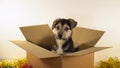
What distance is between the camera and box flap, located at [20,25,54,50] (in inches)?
49.0

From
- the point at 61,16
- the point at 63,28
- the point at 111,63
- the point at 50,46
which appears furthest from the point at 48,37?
the point at 111,63

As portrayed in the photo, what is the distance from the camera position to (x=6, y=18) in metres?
1.68

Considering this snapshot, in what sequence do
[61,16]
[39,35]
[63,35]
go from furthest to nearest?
[61,16], [39,35], [63,35]

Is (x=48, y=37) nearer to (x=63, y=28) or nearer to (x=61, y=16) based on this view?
(x=63, y=28)

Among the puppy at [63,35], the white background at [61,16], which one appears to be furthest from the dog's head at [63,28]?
the white background at [61,16]

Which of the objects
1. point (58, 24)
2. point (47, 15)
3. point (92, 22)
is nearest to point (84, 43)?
point (58, 24)

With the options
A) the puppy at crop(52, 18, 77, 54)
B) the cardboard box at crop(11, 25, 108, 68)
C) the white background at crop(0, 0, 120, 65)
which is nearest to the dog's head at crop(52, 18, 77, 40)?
the puppy at crop(52, 18, 77, 54)

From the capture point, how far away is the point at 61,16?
1631 mm

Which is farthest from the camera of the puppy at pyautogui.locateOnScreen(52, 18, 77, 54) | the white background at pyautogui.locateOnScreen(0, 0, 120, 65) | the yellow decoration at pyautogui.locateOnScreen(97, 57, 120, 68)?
the white background at pyautogui.locateOnScreen(0, 0, 120, 65)

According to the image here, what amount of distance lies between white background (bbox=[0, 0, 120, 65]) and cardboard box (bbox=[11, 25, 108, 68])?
255 mm

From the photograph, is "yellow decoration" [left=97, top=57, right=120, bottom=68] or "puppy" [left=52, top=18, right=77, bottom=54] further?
"yellow decoration" [left=97, top=57, right=120, bottom=68]

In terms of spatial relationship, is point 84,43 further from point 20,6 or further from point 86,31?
point 20,6

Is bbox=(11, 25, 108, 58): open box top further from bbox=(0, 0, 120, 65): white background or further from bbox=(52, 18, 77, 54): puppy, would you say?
bbox=(0, 0, 120, 65): white background

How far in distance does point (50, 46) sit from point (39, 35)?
0.11 metres
